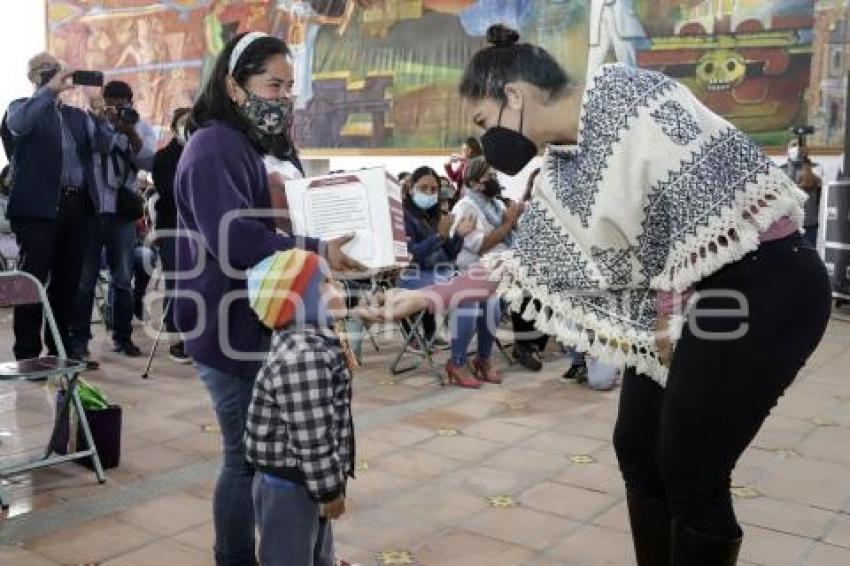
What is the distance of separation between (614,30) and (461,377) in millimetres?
5977

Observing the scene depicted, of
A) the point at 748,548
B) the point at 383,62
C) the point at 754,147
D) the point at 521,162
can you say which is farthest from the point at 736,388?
the point at 383,62

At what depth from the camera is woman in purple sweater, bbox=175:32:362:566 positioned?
1933 millimetres

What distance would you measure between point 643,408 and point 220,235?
3.36 feet

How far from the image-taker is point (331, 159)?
11.7 m

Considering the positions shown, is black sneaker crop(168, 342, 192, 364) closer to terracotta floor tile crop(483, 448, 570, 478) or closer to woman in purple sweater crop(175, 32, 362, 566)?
terracotta floor tile crop(483, 448, 570, 478)

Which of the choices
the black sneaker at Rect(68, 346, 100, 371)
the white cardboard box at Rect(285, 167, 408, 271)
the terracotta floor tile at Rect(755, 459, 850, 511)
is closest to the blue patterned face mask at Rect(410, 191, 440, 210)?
the black sneaker at Rect(68, 346, 100, 371)

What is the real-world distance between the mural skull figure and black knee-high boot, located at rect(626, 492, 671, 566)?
789 centimetres

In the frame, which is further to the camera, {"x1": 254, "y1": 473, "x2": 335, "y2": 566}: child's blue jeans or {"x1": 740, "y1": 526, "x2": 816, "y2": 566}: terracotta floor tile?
{"x1": 740, "y1": 526, "x2": 816, "y2": 566}: terracotta floor tile

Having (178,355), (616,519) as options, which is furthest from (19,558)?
(178,355)

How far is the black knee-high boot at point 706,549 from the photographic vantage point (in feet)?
5.12

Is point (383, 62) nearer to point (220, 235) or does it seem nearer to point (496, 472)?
point (496, 472)

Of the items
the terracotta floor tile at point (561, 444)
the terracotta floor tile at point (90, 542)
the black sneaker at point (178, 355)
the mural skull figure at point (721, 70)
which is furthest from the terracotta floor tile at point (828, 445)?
the mural skull figure at point (721, 70)

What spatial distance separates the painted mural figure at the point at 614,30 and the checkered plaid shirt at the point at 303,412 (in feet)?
26.9

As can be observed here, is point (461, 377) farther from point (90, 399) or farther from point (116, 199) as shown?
point (116, 199)
